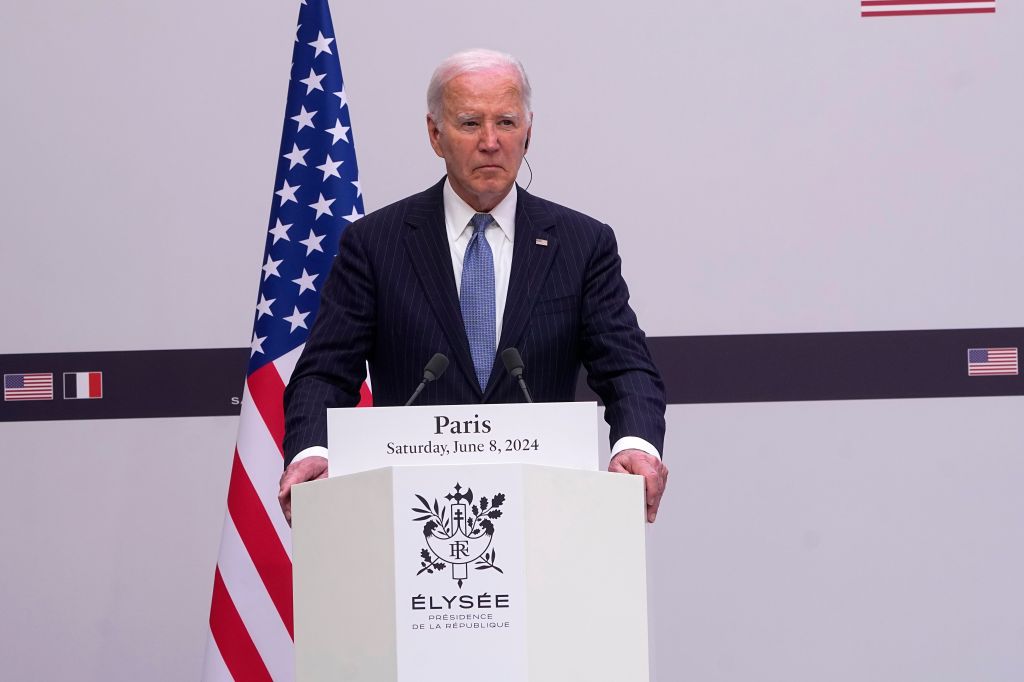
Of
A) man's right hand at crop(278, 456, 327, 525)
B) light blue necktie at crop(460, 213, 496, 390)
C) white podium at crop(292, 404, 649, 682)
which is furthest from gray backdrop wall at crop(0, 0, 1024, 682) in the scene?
white podium at crop(292, 404, 649, 682)

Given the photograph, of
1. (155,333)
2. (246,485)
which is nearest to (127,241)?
(155,333)

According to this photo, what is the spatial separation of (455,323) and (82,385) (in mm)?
1966

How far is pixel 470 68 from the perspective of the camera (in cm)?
253

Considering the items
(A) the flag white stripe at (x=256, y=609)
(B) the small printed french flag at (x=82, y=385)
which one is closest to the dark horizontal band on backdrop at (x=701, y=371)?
(B) the small printed french flag at (x=82, y=385)

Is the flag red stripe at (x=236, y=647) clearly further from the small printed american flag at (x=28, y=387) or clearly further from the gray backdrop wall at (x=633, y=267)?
the small printed american flag at (x=28, y=387)

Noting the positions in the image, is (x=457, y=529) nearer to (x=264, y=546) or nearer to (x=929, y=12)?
(x=264, y=546)

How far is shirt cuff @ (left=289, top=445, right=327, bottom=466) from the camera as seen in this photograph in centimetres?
232

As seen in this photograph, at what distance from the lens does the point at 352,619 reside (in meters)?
1.99

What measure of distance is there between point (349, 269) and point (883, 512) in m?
2.20

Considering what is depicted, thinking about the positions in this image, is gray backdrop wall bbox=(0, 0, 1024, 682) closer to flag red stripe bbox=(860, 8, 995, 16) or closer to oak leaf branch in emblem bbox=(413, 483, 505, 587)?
flag red stripe bbox=(860, 8, 995, 16)

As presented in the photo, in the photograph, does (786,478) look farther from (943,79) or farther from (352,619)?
(352,619)

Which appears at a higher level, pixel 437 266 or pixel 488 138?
pixel 488 138

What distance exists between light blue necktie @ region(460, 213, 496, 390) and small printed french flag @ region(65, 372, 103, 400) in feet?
6.19

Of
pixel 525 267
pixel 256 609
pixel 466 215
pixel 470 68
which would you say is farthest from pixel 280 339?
pixel 470 68
